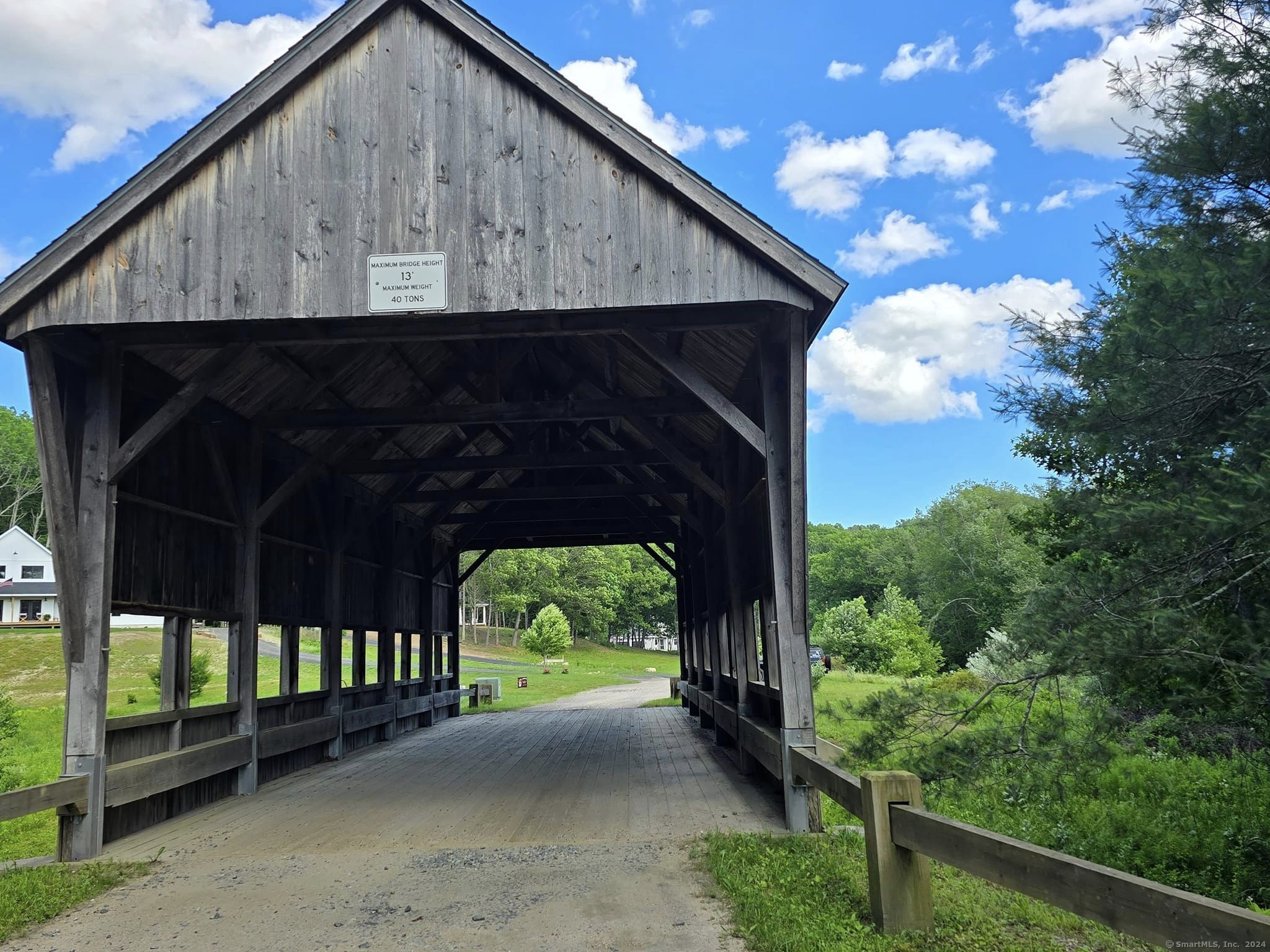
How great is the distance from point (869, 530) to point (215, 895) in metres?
74.6

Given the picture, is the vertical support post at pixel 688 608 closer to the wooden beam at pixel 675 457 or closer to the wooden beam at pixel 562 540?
the wooden beam at pixel 562 540

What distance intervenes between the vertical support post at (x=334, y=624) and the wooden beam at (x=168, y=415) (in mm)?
4470

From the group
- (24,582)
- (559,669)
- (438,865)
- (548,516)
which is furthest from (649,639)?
(438,865)

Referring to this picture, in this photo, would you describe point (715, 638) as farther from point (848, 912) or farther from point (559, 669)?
point (559, 669)

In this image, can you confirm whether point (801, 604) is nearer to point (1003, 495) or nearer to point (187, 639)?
point (187, 639)

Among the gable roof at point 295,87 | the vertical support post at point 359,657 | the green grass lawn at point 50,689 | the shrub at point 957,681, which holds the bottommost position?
the shrub at point 957,681

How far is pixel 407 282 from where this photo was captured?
248 inches

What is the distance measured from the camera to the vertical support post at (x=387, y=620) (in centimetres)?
1402

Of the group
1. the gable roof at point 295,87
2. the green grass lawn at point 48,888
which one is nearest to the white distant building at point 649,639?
the green grass lawn at point 48,888

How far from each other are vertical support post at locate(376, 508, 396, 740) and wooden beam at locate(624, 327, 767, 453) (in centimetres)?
808

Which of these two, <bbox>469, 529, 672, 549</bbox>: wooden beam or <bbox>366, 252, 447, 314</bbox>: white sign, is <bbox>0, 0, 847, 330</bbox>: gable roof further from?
<bbox>469, 529, 672, 549</bbox>: wooden beam

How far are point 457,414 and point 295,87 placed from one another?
3.25 metres

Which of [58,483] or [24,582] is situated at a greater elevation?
[24,582]

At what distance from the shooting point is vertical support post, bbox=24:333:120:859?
6.36 metres
